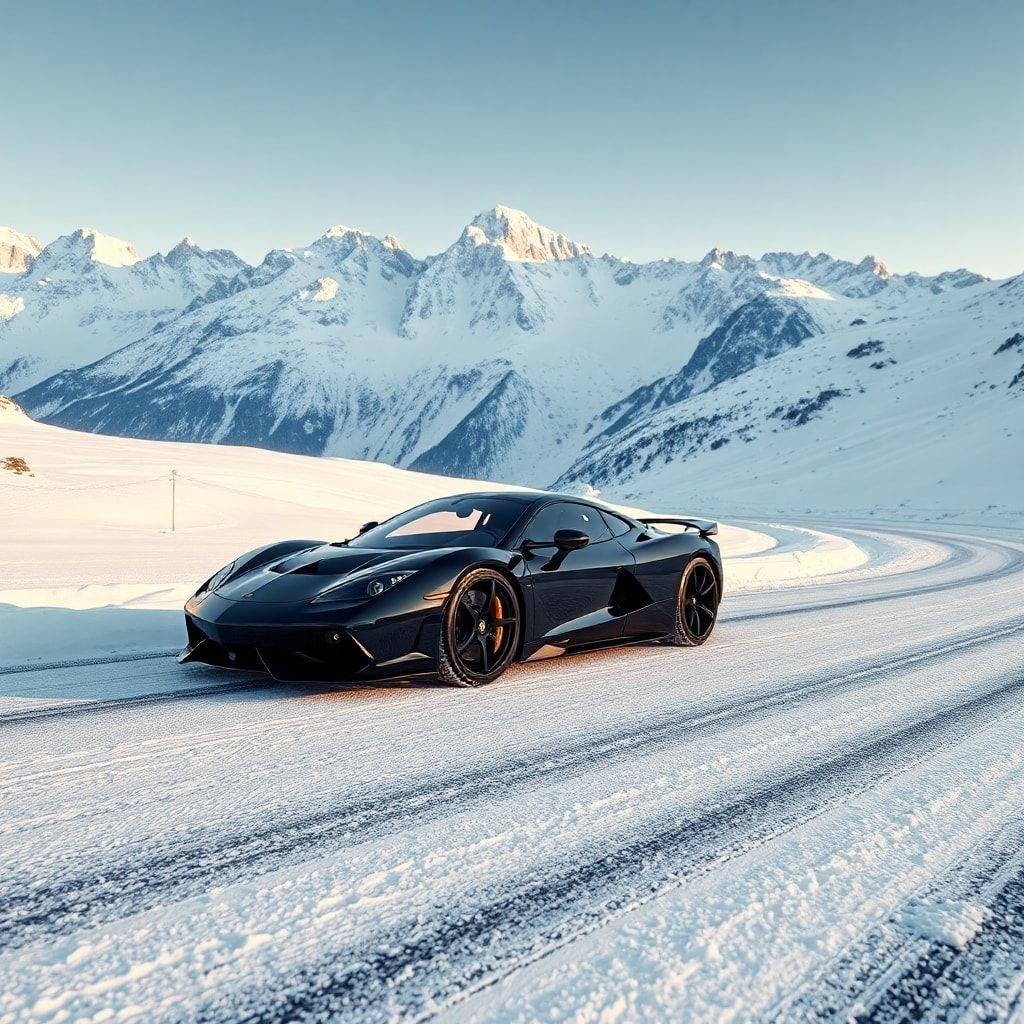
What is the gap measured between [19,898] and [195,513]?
18.7m

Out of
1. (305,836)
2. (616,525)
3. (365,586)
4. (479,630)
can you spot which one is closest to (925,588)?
(616,525)

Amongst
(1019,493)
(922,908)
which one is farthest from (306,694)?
(1019,493)

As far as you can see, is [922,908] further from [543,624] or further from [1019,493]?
[1019,493]

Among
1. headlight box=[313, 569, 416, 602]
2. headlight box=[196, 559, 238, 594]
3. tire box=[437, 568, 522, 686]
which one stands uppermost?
headlight box=[313, 569, 416, 602]

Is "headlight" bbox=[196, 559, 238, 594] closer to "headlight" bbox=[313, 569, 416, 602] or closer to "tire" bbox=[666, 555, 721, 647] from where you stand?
"headlight" bbox=[313, 569, 416, 602]

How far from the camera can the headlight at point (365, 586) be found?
4555 millimetres

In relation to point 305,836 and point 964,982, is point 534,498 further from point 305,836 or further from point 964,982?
point 964,982

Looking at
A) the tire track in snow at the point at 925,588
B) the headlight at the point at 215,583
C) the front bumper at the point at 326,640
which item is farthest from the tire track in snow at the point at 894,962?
the tire track in snow at the point at 925,588

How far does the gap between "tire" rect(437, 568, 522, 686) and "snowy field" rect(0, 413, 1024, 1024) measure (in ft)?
0.58

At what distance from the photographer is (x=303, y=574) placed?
5039 mm

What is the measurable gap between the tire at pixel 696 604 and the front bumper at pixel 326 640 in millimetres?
2443

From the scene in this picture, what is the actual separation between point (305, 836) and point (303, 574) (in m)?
2.62

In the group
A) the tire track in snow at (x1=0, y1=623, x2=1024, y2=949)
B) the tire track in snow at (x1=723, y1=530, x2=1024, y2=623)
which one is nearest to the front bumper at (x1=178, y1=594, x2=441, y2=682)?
the tire track in snow at (x1=0, y1=623, x2=1024, y2=949)

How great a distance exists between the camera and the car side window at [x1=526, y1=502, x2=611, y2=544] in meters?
5.63
